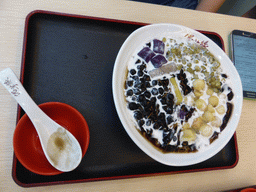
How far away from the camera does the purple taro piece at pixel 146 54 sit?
86 centimetres

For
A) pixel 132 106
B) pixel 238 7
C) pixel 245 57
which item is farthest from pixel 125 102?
pixel 238 7

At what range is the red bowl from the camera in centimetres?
61

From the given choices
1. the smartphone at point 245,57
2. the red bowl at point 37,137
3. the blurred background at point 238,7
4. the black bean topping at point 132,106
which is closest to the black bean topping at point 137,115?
the black bean topping at point 132,106

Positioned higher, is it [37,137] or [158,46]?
[158,46]

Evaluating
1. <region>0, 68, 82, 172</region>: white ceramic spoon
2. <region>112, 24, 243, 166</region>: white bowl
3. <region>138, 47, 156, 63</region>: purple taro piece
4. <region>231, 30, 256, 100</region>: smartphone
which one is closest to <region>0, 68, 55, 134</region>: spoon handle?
<region>0, 68, 82, 172</region>: white ceramic spoon

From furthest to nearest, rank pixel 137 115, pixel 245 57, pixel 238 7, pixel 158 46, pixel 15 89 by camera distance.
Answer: pixel 238 7
pixel 245 57
pixel 158 46
pixel 137 115
pixel 15 89

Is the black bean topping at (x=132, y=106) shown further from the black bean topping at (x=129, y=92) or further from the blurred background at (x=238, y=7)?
the blurred background at (x=238, y=7)

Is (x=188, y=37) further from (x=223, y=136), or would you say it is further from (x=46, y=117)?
(x=46, y=117)

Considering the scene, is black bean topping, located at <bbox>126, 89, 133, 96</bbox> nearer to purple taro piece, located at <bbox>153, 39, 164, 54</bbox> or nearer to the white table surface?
purple taro piece, located at <bbox>153, 39, 164, 54</bbox>

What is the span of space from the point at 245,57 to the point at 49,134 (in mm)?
1178

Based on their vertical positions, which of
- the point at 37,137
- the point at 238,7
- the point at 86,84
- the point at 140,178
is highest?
the point at 238,7

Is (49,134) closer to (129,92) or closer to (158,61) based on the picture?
(129,92)

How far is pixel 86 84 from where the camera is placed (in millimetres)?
812

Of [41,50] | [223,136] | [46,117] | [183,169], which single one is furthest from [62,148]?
[223,136]
